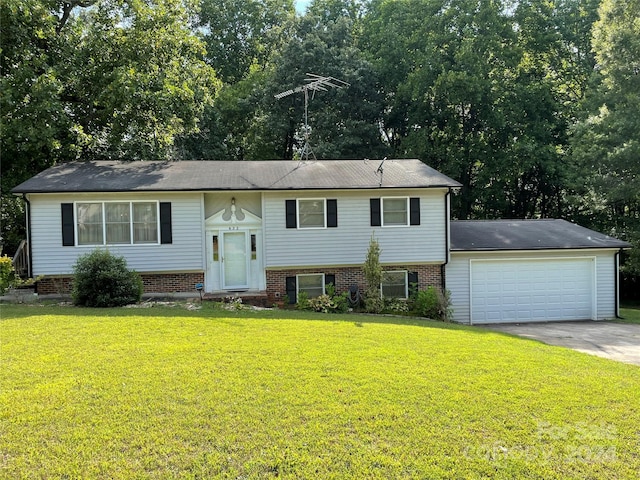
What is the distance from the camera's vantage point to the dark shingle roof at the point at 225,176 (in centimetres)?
1336

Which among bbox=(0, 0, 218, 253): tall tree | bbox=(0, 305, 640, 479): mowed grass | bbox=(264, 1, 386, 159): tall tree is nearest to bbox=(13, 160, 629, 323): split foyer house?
bbox=(0, 0, 218, 253): tall tree

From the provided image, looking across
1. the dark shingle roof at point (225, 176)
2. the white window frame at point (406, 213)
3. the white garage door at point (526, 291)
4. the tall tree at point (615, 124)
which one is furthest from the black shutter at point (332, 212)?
the tall tree at point (615, 124)

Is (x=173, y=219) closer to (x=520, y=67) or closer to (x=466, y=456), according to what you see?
(x=466, y=456)

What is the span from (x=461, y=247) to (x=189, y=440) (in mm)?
12721

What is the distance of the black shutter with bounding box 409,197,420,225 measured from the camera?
A: 14.6 metres

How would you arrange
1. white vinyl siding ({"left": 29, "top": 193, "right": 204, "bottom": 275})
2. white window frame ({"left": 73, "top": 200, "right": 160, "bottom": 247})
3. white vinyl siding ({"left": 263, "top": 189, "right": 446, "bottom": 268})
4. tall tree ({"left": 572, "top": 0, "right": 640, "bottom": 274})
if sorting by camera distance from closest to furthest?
white vinyl siding ({"left": 29, "top": 193, "right": 204, "bottom": 275})
white window frame ({"left": 73, "top": 200, "right": 160, "bottom": 247})
white vinyl siding ({"left": 263, "top": 189, "right": 446, "bottom": 268})
tall tree ({"left": 572, "top": 0, "right": 640, "bottom": 274})

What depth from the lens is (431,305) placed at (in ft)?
45.0

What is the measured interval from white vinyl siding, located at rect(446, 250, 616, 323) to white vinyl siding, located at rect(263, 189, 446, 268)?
1006 millimetres

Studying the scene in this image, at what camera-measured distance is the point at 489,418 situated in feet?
15.5

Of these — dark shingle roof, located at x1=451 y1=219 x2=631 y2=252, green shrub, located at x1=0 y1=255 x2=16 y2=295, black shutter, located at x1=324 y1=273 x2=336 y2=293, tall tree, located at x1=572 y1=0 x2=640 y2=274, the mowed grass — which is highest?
tall tree, located at x1=572 y1=0 x2=640 y2=274

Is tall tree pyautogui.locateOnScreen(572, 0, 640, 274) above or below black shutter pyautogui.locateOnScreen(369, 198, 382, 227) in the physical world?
above

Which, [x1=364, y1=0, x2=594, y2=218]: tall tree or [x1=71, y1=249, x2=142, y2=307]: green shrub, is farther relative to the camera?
[x1=364, y1=0, x2=594, y2=218]: tall tree

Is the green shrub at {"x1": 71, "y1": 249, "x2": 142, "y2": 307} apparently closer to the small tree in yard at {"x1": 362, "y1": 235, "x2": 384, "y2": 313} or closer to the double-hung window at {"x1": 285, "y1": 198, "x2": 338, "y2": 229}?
the double-hung window at {"x1": 285, "y1": 198, "x2": 338, "y2": 229}

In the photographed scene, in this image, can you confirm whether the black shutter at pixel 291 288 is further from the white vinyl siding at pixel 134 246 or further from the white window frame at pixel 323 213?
the white vinyl siding at pixel 134 246
